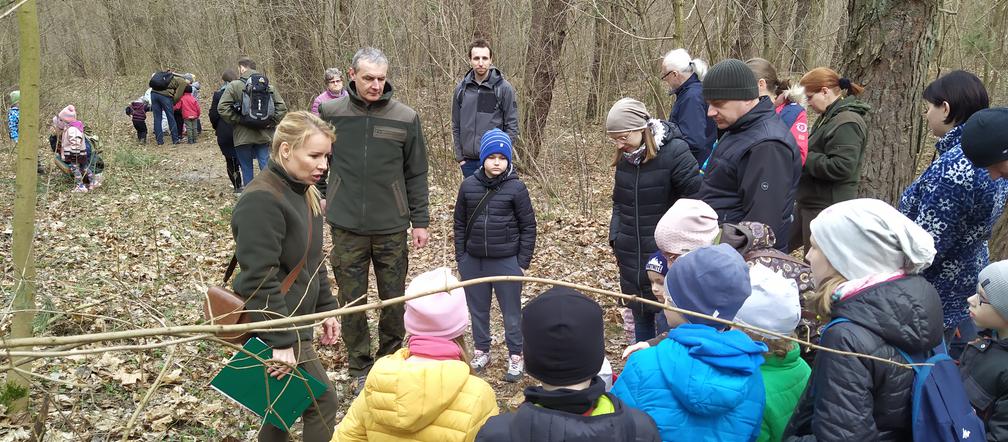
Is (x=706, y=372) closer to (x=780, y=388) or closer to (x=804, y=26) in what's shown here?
(x=780, y=388)

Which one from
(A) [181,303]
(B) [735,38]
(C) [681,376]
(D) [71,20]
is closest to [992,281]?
(C) [681,376]

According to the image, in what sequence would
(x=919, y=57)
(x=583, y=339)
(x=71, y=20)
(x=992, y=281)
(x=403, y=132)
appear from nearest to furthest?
(x=583, y=339) < (x=992, y=281) < (x=403, y=132) < (x=919, y=57) < (x=71, y=20)

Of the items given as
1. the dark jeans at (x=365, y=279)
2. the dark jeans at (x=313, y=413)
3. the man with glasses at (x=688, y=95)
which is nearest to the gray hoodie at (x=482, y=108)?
the man with glasses at (x=688, y=95)

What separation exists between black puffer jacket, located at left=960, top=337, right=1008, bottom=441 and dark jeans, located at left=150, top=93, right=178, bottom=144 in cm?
1734

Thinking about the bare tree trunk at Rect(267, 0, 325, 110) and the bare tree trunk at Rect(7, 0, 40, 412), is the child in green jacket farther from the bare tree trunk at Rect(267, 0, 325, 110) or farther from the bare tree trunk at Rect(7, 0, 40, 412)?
the bare tree trunk at Rect(267, 0, 325, 110)

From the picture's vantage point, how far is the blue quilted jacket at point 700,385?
216cm

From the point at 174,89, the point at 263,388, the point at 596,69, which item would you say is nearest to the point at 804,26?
the point at 596,69

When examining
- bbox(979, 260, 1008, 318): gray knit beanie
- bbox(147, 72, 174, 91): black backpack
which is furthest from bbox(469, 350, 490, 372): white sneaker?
bbox(147, 72, 174, 91): black backpack

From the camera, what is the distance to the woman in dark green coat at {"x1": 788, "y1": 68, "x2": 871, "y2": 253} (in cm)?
451

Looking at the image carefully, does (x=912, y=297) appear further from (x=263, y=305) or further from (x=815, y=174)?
(x=815, y=174)

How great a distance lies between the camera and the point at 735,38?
9250 millimetres

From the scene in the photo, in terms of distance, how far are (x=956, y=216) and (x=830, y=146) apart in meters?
1.34

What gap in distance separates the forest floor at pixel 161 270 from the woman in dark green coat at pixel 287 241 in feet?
0.96

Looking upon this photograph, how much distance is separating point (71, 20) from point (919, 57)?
1034 inches
